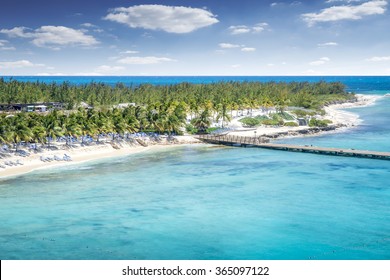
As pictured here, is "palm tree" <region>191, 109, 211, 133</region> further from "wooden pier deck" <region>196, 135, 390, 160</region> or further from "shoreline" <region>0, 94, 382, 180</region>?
"shoreline" <region>0, 94, 382, 180</region>

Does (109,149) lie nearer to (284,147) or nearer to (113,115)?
(113,115)

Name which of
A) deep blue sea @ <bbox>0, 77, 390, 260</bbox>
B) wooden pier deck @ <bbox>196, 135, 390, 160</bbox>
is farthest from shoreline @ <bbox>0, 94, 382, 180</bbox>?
wooden pier deck @ <bbox>196, 135, 390, 160</bbox>

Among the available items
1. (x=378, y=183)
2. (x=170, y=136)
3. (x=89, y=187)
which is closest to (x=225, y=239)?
(x=89, y=187)

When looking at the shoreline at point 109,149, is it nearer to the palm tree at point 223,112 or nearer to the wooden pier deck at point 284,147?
the palm tree at point 223,112

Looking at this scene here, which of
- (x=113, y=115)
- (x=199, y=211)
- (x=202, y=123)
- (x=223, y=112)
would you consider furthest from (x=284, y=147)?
(x=199, y=211)

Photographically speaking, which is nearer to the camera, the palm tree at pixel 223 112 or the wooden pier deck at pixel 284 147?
the wooden pier deck at pixel 284 147

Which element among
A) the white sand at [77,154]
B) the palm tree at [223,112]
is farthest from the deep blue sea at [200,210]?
the palm tree at [223,112]
